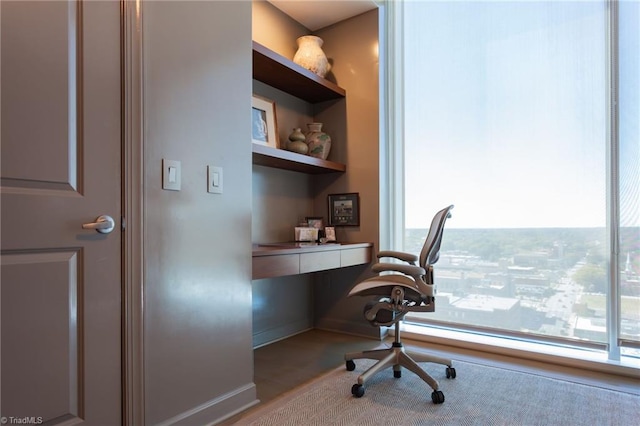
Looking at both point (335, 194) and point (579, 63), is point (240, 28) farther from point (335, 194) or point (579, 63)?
point (579, 63)

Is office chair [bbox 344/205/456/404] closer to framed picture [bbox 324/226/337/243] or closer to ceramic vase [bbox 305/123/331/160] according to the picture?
framed picture [bbox 324/226/337/243]

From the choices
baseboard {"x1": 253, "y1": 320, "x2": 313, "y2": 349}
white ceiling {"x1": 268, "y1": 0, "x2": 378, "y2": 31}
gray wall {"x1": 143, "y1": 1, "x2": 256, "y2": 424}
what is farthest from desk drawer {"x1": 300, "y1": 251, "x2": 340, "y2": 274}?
white ceiling {"x1": 268, "y1": 0, "x2": 378, "y2": 31}

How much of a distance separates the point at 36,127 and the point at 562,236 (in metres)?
2.84

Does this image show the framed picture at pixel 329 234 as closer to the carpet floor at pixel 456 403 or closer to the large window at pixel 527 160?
the large window at pixel 527 160

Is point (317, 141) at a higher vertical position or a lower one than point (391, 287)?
higher

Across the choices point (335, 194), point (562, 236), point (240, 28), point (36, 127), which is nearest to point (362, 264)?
point (335, 194)

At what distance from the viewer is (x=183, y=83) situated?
1585mm

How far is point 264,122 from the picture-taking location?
2729mm

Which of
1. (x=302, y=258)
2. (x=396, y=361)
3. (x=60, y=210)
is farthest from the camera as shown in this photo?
(x=302, y=258)

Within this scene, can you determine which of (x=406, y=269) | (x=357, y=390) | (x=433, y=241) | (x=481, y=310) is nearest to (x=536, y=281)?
(x=481, y=310)

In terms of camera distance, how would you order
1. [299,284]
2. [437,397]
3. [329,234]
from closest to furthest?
[437,397]
[329,234]
[299,284]

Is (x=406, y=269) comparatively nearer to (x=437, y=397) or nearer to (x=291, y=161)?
(x=437, y=397)

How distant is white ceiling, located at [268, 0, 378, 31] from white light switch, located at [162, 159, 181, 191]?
6.31ft

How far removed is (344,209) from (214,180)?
1.57 m
